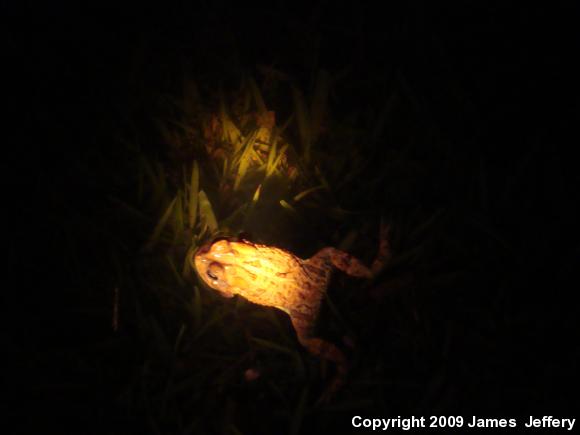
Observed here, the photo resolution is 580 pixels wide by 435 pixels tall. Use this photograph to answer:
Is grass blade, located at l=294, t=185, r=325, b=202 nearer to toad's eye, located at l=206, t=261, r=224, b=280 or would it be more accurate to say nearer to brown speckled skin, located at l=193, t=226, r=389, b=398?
brown speckled skin, located at l=193, t=226, r=389, b=398

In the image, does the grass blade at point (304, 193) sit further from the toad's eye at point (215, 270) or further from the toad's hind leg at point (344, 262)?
the toad's eye at point (215, 270)

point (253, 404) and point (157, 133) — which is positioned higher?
point (157, 133)

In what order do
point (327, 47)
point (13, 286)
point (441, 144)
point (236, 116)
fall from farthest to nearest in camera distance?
point (327, 47)
point (236, 116)
point (441, 144)
point (13, 286)

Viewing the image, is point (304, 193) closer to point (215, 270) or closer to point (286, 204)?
point (286, 204)

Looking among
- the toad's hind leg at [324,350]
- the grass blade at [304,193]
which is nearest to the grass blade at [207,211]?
the grass blade at [304,193]

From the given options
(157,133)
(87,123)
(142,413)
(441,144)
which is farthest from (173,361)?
(441,144)

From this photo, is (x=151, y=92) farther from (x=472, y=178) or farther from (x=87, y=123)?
(x=472, y=178)

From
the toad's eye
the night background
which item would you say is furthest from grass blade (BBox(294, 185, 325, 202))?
the toad's eye
